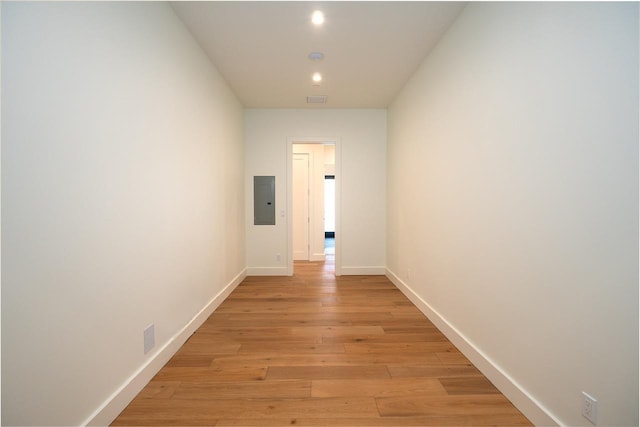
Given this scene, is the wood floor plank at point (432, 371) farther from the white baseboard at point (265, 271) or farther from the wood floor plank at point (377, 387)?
the white baseboard at point (265, 271)

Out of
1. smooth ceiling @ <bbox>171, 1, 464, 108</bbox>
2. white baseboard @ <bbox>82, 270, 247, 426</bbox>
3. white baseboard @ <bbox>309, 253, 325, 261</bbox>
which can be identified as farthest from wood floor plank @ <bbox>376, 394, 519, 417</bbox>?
white baseboard @ <bbox>309, 253, 325, 261</bbox>

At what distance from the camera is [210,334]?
2576mm

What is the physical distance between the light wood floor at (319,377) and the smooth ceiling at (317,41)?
9.17 ft

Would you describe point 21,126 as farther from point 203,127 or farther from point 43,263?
point 203,127

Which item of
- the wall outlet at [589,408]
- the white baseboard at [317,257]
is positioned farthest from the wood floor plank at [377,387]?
the white baseboard at [317,257]

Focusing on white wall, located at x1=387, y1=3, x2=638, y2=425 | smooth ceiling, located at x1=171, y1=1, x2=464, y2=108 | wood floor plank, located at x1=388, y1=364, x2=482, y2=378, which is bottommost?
wood floor plank, located at x1=388, y1=364, x2=482, y2=378

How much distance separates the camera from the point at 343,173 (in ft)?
15.5

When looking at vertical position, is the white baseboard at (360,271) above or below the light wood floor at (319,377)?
above

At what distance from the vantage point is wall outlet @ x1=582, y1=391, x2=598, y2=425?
46.6 inches

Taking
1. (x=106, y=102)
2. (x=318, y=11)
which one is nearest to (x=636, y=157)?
(x=318, y=11)

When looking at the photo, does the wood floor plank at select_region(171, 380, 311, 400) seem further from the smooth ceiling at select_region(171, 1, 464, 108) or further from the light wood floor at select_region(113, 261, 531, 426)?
the smooth ceiling at select_region(171, 1, 464, 108)

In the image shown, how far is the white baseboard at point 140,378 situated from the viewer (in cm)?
144

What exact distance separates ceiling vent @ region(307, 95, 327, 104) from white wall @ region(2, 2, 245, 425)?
2.02m

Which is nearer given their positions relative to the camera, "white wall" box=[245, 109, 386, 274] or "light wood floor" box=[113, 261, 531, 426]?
"light wood floor" box=[113, 261, 531, 426]
